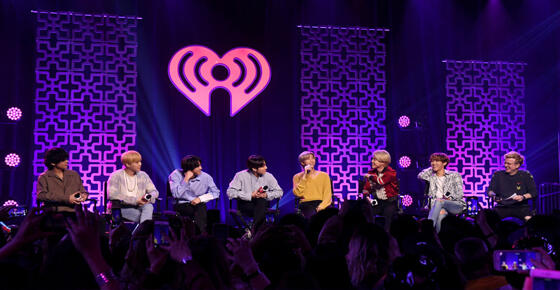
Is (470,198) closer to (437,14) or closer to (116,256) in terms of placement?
(437,14)

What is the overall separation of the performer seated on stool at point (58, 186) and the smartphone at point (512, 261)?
5388 millimetres

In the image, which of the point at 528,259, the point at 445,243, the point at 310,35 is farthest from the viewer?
the point at 310,35

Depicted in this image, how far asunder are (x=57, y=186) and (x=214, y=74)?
3.66 m

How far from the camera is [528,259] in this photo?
2.26 m

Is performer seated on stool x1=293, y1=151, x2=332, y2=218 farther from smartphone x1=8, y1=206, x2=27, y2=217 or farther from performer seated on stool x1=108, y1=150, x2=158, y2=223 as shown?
smartphone x1=8, y1=206, x2=27, y2=217

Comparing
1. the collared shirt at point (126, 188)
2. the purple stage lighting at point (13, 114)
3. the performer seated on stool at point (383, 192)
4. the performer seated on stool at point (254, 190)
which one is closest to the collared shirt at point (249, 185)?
the performer seated on stool at point (254, 190)

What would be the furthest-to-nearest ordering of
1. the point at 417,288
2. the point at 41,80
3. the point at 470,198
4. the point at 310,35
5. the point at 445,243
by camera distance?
the point at 310,35 → the point at 41,80 → the point at 470,198 → the point at 445,243 → the point at 417,288

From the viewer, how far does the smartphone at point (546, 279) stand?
5.57 feet

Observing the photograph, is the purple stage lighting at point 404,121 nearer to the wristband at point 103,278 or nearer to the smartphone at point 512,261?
the smartphone at point 512,261

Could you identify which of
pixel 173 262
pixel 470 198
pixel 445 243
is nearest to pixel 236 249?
Result: pixel 173 262

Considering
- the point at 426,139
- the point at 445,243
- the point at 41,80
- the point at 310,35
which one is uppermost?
the point at 310,35

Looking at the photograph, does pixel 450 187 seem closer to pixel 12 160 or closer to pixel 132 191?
pixel 132 191

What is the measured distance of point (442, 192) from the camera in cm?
776

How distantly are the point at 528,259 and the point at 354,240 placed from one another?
36.4 inches
